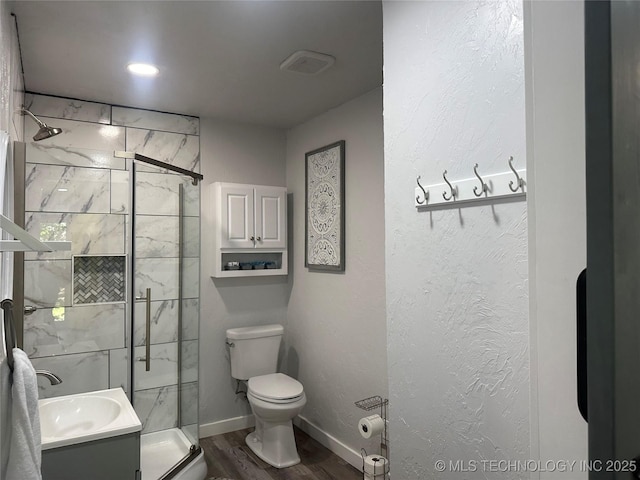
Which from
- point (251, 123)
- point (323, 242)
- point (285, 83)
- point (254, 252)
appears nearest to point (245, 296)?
point (254, 252)

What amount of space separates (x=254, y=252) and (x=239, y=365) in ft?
2.84

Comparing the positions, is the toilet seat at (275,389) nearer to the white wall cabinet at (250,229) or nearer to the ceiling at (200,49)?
the white wall cabinet at (250,229)

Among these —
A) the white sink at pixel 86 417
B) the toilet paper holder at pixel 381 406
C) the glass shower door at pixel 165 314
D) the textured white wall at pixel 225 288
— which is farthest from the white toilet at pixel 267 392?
the white sink at pixel 86 417

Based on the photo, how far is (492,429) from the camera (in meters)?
1.23

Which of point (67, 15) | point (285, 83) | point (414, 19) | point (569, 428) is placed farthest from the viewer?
point (285, 83)

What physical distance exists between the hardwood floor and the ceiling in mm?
2424

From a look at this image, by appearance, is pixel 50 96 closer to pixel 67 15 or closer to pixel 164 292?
pixel 67 15

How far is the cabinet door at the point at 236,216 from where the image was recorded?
334cm

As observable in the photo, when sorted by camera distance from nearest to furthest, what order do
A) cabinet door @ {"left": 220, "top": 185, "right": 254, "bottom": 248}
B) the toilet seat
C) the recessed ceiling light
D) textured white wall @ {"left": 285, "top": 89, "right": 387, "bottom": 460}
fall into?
the recessed ceiling light, textured white wall @ {"left": 285, "top": 89, "right": 387, "bottom": 460}, the toilet seat, cabinet door @ {"left": 220, "top": 185, "right": 254, "bottom": 248}

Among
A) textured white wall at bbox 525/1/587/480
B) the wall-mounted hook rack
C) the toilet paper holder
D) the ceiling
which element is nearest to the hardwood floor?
the toilet paper holder

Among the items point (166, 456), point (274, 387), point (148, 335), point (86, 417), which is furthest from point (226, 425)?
point (86, 417)

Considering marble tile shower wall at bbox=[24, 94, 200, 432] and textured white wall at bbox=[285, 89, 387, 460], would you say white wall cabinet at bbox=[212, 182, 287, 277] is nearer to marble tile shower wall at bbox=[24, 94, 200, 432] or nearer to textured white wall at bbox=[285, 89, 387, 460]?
textured white wall at bbox=[285, 89, 387, 460]

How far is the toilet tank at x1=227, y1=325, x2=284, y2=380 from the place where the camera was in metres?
3.37

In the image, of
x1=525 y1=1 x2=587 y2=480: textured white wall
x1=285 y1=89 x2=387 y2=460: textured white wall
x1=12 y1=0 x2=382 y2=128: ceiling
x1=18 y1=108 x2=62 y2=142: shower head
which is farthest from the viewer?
x1=285 y1=89 x2=387 y2=460: textured white wall
